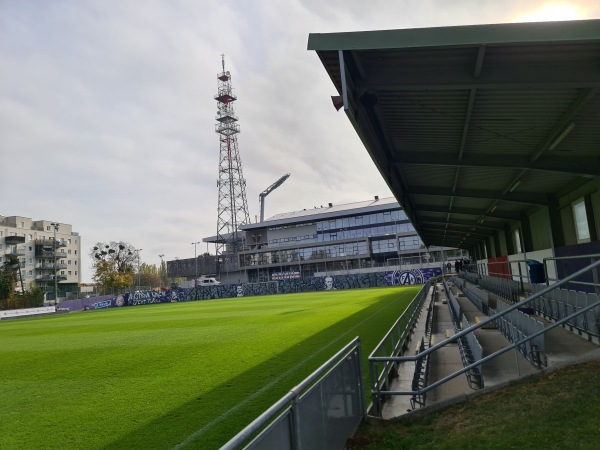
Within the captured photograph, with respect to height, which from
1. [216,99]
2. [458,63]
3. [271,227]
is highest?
[216,99]

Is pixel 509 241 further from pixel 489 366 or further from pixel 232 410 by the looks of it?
pixel 232 410

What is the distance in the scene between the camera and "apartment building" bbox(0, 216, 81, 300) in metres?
79.2

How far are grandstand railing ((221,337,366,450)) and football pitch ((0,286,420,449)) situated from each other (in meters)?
1.98

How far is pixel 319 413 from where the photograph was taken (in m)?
3.98

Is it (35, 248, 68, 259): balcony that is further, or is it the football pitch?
(35, 248, 68, 259): balcony

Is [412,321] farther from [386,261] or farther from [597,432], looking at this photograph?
[386,261]

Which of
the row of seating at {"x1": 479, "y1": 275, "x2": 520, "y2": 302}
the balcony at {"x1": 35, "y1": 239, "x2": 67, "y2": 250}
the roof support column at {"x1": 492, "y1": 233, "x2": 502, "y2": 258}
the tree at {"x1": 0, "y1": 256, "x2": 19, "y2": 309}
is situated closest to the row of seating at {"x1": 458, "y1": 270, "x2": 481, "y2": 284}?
the roof support column at {"x1": 492, "y1": 233, "x2": 502, "y2": 258}

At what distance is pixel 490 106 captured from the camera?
769cm

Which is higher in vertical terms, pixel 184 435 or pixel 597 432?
pixel 597 432

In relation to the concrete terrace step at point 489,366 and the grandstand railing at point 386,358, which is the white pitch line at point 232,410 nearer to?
the grandstand railing at point 386,358

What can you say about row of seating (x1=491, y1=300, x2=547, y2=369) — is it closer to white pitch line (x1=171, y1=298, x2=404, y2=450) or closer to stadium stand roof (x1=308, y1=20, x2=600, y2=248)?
stadium stand roof (x1=308, y1=20, x2=600, y2=248)

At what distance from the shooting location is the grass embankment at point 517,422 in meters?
3.91

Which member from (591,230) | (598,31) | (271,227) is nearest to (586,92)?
(598,31)

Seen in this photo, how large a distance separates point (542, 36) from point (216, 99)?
88.1 meters
